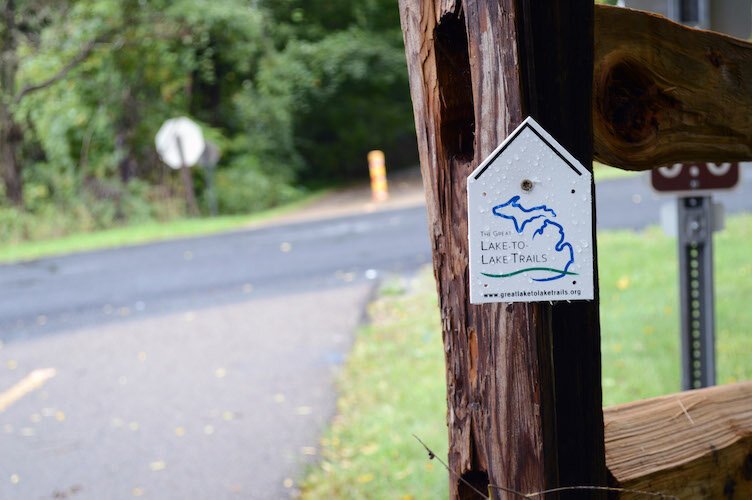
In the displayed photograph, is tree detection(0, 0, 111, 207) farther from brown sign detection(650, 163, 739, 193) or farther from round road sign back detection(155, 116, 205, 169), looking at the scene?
brown sign detection(650, 163, 739, 193)

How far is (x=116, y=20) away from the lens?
60.2ft

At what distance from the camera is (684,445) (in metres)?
1.81

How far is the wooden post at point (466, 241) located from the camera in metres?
1.41

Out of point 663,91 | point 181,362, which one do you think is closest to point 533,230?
point 663,91

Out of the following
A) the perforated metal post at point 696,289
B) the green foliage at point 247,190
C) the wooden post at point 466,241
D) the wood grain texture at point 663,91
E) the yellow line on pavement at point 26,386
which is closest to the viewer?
the wooden post at point 466,241

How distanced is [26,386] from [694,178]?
17.6 feet

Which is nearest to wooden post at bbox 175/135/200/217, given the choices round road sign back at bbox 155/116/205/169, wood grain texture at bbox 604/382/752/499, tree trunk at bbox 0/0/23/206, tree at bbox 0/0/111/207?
round road sign back at bbox 155/116/205/169

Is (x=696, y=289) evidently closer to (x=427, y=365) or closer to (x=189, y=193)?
(x=427, y=365)

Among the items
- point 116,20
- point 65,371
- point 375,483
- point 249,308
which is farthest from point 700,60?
point 116,20

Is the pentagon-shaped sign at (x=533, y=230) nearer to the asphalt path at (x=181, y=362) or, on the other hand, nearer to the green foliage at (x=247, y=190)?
the asphalt path at (x=181, y=362)

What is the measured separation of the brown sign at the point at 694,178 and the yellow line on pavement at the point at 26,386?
4929mm

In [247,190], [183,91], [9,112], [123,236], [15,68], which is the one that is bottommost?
[123,236]

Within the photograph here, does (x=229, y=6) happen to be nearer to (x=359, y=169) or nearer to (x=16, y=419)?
(x=359, y=169)

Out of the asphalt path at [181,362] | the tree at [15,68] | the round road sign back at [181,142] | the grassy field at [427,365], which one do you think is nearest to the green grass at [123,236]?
the round road sign back at [181,142]
